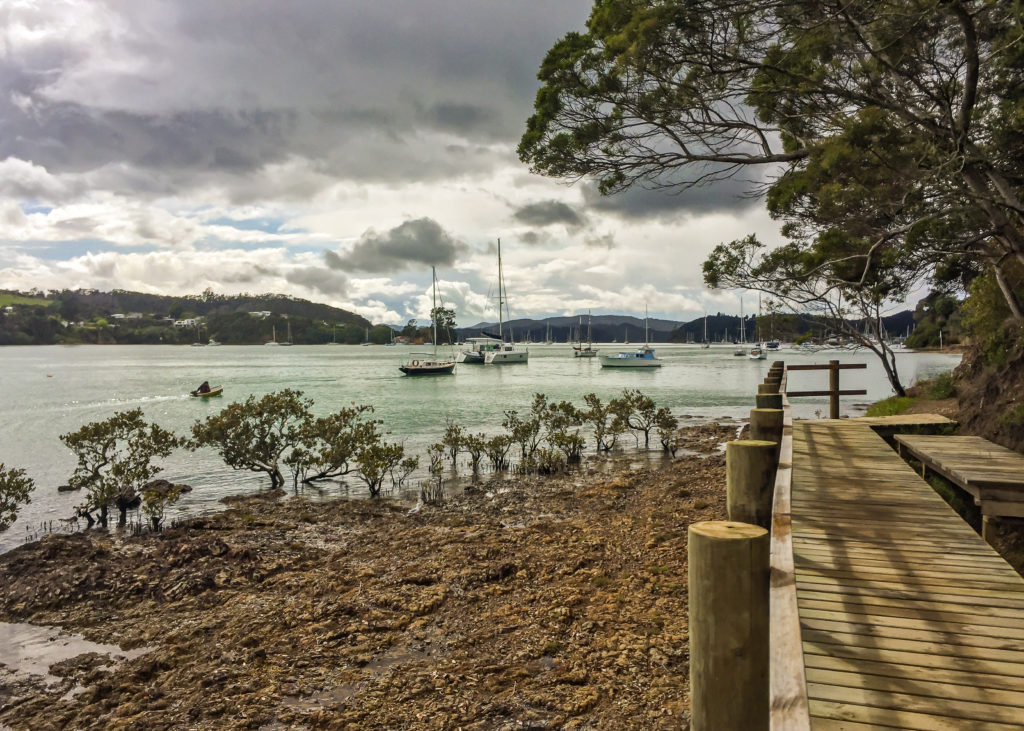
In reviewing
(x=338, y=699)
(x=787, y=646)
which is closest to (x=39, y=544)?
(x=338, y=699)

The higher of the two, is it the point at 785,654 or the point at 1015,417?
the point at 785,654

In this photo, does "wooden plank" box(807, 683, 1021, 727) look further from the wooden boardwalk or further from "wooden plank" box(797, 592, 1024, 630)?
"wooden plank" box(797, 592, 1024, 630)

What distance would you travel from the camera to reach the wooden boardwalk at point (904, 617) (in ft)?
9.13

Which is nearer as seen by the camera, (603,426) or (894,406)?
(894,406)

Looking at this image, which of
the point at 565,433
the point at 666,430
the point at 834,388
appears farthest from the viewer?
the point at 666,430

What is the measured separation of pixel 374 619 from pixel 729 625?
6207 mm

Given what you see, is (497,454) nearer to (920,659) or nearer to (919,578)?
(919,578)

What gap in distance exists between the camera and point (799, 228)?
663 inches

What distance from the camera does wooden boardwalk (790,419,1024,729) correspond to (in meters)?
2.78

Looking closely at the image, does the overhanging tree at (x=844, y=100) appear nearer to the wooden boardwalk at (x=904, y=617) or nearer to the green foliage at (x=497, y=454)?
the wooden boardwalk at (x=904, y=617)

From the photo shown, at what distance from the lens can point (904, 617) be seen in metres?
3.66

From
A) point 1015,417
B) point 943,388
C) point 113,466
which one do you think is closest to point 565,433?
point 943,388

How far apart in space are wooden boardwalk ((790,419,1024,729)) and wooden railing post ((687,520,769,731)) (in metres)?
0.62

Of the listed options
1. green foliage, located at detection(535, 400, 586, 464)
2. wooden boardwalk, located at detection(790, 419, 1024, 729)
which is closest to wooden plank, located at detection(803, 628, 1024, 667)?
wooden boardwalk, located at detection(790, 419, 1024, 729)
